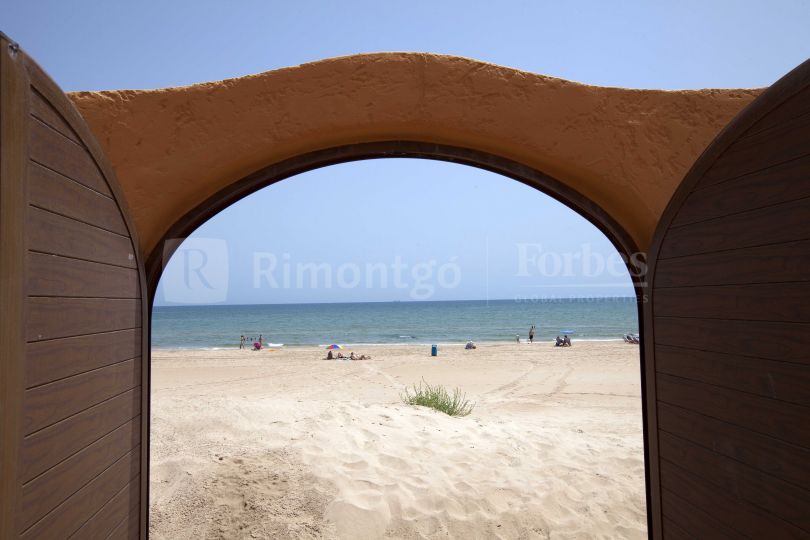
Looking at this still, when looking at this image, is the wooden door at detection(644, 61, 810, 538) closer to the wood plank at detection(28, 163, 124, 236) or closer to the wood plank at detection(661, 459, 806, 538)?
the wood plank at detection(661, 459, 806, 538)

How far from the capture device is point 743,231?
6.80ft

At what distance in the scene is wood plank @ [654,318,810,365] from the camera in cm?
179

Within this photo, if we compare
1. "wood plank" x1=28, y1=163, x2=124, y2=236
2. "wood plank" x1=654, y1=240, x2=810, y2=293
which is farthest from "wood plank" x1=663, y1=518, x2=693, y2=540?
"wood plank" x1=28, y1=163, x2=124, y2=236

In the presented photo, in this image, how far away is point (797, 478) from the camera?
1779mm

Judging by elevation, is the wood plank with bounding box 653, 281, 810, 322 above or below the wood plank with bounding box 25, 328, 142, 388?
above

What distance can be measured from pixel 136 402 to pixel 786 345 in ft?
9.25

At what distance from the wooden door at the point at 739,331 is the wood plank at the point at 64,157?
99.3 inches

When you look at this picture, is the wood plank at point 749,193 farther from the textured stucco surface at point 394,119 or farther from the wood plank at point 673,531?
the wood plank at point 673,531

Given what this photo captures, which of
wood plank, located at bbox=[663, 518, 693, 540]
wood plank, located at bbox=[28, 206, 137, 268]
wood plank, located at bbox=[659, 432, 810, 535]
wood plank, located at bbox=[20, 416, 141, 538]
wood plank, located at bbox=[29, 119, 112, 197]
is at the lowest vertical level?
wood plank, located at bbox=[663, 518, 693, 540]

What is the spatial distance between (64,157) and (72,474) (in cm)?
117

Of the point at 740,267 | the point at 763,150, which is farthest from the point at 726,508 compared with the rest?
the point at 763,150

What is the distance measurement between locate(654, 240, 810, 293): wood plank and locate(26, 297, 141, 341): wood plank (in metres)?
2.50

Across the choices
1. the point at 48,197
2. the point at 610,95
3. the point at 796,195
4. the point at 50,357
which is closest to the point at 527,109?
the point at 610,95

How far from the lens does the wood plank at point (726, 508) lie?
1.88m
